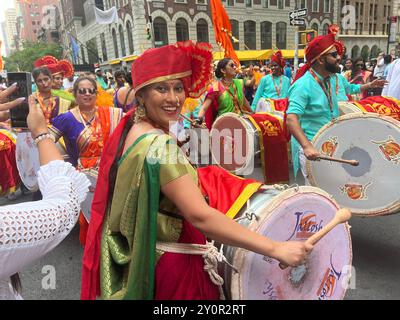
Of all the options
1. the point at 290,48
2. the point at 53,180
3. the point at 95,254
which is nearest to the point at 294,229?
the point at 95,254

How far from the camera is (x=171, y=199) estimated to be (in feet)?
4.17

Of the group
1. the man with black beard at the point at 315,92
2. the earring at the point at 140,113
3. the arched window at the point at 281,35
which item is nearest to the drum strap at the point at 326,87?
the man with black beard at the point at 315,92

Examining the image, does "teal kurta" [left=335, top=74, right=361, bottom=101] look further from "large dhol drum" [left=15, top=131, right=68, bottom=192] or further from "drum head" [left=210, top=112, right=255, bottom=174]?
"large dhol drum" [left=15, top=131, right=68, bottom=192]

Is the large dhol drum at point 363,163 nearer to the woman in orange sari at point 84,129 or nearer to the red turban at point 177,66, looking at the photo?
the red turban at point 177,66

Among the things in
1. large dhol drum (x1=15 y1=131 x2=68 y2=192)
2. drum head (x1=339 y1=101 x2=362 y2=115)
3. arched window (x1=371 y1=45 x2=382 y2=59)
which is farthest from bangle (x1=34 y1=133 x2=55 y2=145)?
arched window (x1=371 y1=45 x2=382 y2=59)

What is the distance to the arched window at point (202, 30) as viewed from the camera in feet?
104

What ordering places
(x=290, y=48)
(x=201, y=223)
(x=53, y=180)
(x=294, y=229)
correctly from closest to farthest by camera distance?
(x=53, y=180) < (x=201, y=223) < (x=294, y=229) < (x=290, y=48)

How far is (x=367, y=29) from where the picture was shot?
4522 centimetres

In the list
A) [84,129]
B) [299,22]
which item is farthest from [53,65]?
[299,22]

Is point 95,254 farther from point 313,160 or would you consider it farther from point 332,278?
point 313,160

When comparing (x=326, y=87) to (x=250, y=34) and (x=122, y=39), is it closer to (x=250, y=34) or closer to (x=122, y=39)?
(x=250, y=34)

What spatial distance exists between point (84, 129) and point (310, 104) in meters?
2.05

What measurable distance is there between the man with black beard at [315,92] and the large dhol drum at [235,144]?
1.13m
